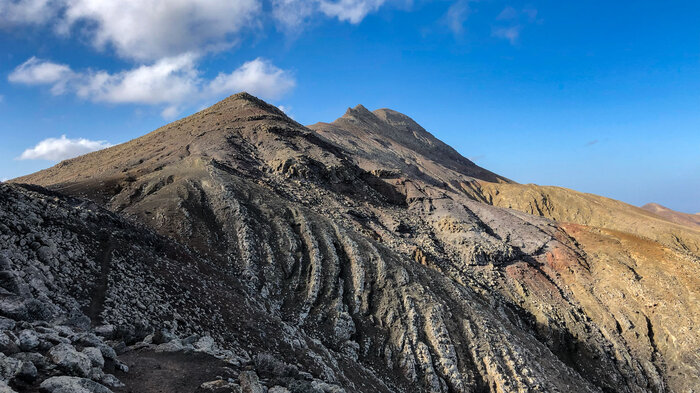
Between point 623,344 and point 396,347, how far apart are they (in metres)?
23.9

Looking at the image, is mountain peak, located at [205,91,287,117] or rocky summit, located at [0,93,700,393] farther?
mountain peak, located at [205,91,287,117]

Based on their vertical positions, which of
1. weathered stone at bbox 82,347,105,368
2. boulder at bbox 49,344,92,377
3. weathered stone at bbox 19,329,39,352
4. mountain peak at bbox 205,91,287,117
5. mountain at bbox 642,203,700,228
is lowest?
weathered stone at bbox 82,347,105,368

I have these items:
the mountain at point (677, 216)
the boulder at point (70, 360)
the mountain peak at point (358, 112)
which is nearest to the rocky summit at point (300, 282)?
the boulder at point (70, 360)

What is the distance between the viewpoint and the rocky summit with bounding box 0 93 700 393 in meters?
9.34

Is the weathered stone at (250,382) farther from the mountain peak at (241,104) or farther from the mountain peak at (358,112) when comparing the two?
the mountain peak at (358,112)

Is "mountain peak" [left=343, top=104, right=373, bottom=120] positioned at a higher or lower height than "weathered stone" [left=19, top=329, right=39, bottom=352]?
higher

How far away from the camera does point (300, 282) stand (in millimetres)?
23266

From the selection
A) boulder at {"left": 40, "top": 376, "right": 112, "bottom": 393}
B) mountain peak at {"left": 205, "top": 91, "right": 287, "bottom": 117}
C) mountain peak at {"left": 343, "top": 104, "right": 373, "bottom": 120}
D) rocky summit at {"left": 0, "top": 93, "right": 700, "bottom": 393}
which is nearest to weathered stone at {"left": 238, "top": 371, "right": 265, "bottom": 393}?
rocky summit at {"left": 0, "top": 93, "right": 700, "bottom": 393}

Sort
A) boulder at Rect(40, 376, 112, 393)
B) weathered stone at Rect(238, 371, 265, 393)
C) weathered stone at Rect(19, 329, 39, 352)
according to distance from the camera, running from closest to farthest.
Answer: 1. boulder at Rect(40, 376, 112, 393)
2. weathered stone at Rect(19, 329, 39, 352)
3. weathered stone at Rect(238, 371, 265, 393)

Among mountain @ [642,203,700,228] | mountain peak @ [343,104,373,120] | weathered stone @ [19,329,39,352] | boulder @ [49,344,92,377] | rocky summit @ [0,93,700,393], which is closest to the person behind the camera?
boulder @ [49,344,92,377]

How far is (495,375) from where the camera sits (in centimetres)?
2044

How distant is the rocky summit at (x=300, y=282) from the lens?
934 centimetres

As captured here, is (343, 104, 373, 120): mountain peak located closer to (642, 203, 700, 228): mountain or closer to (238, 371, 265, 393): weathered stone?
(642, 203, 700, 228): mountain

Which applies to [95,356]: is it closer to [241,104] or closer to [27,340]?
[27,340]
